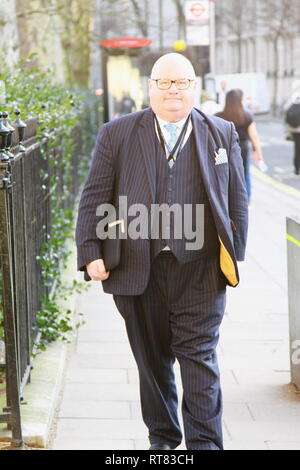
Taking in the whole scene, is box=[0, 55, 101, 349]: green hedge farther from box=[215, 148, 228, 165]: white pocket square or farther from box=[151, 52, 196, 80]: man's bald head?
box=[215, 148, 228, 165]: white pocket square

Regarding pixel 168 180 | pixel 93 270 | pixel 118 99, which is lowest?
pixel 118 99

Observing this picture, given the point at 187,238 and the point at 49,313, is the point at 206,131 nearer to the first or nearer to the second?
the point at 187,238

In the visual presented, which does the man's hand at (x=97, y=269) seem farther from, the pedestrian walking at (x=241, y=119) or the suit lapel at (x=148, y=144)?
the pedestrian walking at (x=241, y=119)

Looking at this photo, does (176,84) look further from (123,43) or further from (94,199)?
(123,43)

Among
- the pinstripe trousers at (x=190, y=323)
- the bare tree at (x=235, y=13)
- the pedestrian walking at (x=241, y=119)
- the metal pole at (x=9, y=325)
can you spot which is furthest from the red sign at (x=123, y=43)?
the bare tree at (x=235, y=13)

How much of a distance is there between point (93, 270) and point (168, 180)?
0.48 metres

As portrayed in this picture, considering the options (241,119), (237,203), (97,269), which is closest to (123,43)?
(241,119)

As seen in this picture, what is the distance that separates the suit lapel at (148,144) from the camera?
419 centimetres

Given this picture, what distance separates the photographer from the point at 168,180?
4207mm

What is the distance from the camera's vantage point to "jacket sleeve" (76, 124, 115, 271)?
426 centimetres

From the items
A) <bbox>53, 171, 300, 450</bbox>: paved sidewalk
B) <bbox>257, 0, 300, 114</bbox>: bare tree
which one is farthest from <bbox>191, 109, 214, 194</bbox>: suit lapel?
<bbox>257, 0, 300, 114</bbox>: bare tree

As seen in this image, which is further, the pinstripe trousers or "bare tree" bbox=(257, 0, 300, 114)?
"bare tree" bbox=(257, 0, 300, 114)

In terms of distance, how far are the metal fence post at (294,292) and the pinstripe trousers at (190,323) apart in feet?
4.28

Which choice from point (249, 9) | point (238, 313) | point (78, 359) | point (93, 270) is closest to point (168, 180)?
point (93, 270)
